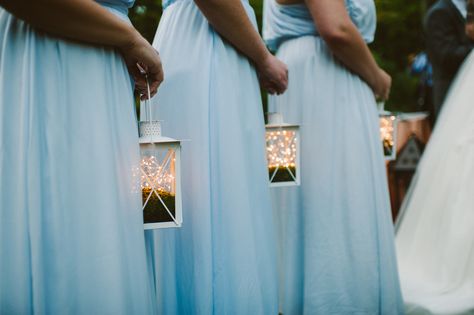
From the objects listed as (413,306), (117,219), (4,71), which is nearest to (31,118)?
(4,71)

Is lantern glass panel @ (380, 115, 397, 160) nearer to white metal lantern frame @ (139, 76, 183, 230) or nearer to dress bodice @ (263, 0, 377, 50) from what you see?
dress bodice @ (263, 0, 377, 50)

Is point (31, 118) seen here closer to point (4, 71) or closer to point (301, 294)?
point (4, 71)

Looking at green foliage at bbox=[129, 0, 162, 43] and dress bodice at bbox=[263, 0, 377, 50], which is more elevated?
green foliage at bbox=[129, 0, 162, 43]

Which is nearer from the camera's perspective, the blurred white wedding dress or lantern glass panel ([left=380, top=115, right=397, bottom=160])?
lantern glass panel ([left=380, top=115, right=397, bottom=160])

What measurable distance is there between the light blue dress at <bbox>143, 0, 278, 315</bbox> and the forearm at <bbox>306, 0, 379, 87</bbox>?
59cm

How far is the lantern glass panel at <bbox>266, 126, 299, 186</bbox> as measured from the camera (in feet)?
9.31

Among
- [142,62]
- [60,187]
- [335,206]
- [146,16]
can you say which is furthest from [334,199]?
[146,16]

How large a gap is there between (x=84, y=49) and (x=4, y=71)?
24cm

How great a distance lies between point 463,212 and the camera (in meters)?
3.83

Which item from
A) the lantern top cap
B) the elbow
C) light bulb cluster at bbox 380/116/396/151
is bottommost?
the lantern top cap

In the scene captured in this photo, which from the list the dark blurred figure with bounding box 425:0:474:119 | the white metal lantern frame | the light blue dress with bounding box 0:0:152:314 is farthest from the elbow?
the dark blurred figure with bounding box 425:0:474:119

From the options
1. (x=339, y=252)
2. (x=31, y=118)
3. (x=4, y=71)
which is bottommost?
(x=339, y=252)

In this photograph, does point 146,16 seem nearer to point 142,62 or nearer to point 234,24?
point 234,24

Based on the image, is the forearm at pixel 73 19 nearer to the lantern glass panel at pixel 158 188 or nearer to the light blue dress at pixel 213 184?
the lantern glass panel at pixel 158 188
